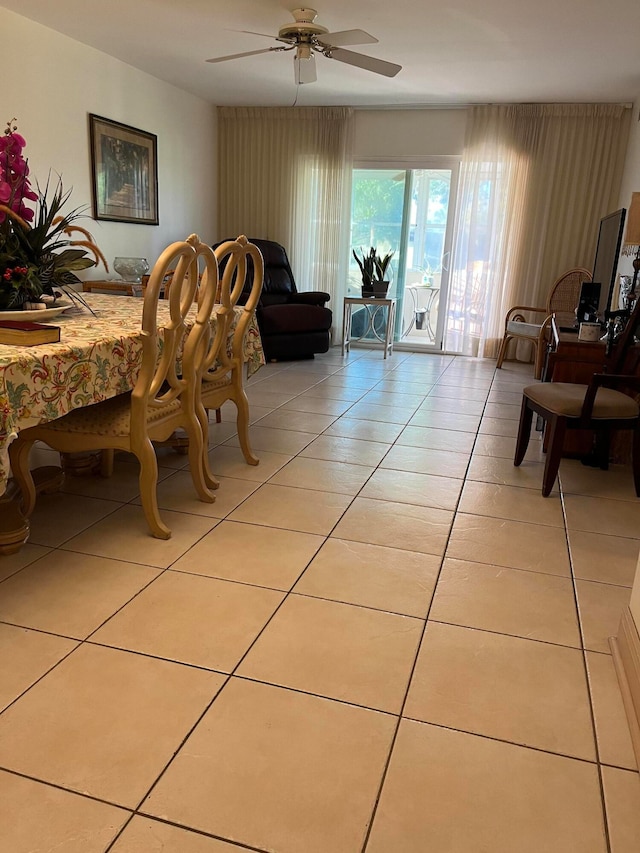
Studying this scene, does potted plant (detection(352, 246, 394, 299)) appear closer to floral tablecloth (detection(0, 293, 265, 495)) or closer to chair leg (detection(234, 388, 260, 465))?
chair leg (detection(234, 388, 260, 465))

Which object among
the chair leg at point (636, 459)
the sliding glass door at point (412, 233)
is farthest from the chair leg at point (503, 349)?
the chair leg at point (636, 459)

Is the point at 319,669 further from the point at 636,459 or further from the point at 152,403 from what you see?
the point at 636,459

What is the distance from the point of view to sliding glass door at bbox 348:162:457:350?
21.7 ft

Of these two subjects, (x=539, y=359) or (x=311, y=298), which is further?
(x=311, y=298)

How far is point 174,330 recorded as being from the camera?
213 centimetres

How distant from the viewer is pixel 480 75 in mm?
5031

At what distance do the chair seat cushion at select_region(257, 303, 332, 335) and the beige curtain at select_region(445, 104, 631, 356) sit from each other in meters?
1.53

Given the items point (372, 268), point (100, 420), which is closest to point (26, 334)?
point (100, 420)

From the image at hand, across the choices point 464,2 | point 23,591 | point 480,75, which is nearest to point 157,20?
point 464,2

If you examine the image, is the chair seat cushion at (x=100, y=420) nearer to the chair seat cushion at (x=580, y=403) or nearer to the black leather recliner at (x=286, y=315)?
the chair seat cushion at (x=580, y=403)

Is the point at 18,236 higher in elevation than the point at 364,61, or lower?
lower

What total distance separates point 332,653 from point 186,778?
503mm

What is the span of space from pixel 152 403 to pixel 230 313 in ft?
2.06

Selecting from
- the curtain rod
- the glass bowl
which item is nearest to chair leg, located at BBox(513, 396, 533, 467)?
the glass bowl
